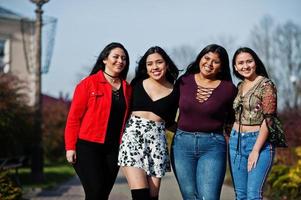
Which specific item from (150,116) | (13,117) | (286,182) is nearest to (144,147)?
(150,116)

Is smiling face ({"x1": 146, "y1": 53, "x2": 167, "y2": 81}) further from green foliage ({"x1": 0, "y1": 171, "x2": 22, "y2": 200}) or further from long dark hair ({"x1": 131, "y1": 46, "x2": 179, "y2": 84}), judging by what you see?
green foliage ({"x1": 0, "y1": 171, "x2": 22, "y2": 200})

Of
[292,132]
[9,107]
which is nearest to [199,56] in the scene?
[9,107]

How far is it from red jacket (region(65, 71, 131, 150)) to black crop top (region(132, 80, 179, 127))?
0.14m

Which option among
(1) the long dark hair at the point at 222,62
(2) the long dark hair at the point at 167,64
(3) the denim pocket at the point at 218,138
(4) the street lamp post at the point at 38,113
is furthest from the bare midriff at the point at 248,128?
(4) the street lamp post at the point at 38,113

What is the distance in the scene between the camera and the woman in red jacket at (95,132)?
5.40 meters

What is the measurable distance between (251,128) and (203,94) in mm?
568

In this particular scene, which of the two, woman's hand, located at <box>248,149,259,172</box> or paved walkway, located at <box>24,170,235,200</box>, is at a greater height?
woman's hand, located at <box>248,149,259,172</box>

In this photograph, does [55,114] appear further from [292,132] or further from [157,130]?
[157,130]

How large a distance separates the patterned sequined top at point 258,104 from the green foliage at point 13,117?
8486mm

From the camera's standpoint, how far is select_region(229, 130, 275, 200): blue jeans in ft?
16.5

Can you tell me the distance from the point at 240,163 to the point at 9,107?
8817 millimetres

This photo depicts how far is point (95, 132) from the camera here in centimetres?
545

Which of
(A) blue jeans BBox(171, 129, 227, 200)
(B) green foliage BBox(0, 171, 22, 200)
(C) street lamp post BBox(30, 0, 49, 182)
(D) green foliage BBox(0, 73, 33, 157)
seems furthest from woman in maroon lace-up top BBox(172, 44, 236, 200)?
(C) street lamp post BBox(30, 0, 49, 182)

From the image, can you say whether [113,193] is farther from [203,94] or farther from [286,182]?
[203,94]
